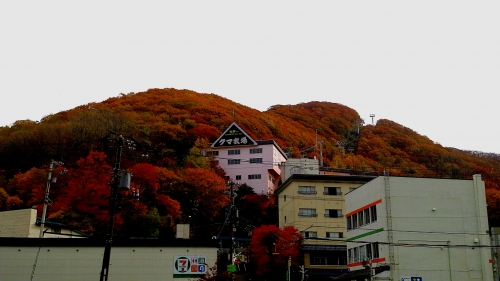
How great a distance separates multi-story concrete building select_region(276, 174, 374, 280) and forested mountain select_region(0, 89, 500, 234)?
9098 millimetres

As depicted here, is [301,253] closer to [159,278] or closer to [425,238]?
[425,238]

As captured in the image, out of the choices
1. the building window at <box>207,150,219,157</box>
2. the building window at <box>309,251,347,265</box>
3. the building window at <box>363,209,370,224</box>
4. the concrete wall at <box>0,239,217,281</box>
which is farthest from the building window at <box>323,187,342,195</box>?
the concrete wall at <box>0,239,217,281</box>

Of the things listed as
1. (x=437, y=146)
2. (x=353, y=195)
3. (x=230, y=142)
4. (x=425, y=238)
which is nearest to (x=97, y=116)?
(x=230, y=142)

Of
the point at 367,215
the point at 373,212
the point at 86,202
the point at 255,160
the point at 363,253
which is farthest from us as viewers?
the point at 255,160

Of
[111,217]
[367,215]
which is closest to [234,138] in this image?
[367,215]

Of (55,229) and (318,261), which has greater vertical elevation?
(55,229)

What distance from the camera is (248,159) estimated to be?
77312mm

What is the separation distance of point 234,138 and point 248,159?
444 centimetres

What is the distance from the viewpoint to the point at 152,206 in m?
55.4

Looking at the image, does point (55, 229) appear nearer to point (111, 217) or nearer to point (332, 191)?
point (111, 217)

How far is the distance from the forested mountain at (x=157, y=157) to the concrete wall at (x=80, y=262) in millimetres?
7000

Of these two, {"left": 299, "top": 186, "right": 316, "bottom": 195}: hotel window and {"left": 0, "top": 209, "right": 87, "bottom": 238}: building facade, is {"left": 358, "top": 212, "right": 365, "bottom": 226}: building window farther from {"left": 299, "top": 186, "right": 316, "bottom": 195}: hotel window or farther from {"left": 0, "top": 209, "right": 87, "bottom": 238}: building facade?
{"left": 0, "top": 209, "right": 87, "bottom": 238}: building facade

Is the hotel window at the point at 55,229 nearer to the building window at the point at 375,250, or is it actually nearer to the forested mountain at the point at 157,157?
the forested mountain at the point at 157,157

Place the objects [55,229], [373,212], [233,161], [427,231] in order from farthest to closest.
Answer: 1. [233,161]
2. [55,229]
3. [373,212]
4. [427,231]
